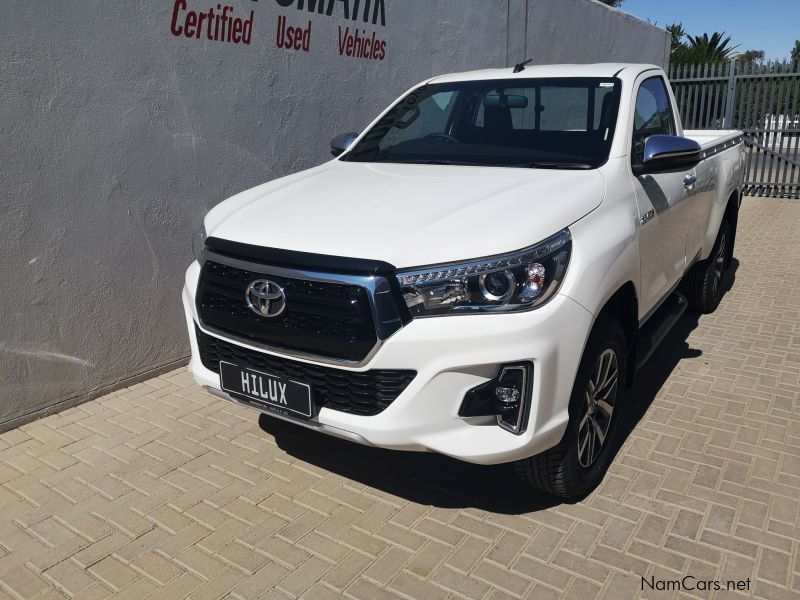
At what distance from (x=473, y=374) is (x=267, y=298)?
2.88 feet

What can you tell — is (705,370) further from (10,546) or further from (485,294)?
(10,546)

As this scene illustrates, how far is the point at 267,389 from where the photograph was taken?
2973 millimetres

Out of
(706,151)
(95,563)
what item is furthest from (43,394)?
(706,151)

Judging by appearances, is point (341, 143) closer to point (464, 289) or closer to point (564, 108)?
point (564, 108)

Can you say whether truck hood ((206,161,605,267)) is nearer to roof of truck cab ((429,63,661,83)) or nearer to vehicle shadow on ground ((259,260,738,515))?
roof of truck cab ((429,63,661,83))

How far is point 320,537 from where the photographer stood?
10.0 ft

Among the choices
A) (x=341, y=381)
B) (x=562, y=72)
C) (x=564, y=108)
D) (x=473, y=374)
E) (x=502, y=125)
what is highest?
(x=562, y=72)

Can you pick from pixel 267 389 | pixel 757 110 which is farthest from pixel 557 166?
pixel 757 110

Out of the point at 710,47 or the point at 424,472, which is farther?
the point at 710,47

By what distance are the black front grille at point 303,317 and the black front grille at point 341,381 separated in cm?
8

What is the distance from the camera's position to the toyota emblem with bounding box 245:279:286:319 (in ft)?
9.27

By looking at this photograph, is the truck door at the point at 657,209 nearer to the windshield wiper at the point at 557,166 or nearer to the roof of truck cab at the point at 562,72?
the roof of truck cab at the point at 562,72

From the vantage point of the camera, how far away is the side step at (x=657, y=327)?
3775mm

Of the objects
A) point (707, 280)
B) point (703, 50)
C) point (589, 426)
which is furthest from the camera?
point (703, 50)
